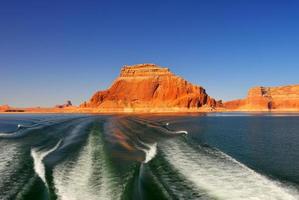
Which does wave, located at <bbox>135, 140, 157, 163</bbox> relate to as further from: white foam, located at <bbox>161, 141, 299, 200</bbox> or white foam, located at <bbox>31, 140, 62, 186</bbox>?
white foam, located at <bbox>31, 140, 62, 186</bbox>

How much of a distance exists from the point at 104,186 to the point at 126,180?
1701 millimetres

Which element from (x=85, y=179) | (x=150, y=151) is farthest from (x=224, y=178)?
(x=150, y=151)

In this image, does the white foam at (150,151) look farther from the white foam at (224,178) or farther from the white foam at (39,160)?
the white foam at (39,160)

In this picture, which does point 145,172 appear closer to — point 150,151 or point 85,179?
point 85,179

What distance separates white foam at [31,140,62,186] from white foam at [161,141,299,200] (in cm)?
852

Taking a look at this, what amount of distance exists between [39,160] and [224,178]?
1347 centimetres

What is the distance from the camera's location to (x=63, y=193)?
1541 cm

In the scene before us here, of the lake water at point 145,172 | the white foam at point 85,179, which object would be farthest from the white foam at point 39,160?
the white foam at point 85,179

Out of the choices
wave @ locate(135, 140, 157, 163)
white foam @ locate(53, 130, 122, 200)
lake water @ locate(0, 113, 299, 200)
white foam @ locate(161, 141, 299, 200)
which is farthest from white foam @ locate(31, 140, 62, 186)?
white foam @ locate(161, 141, 299, 200)

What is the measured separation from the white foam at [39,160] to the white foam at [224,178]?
8521 millimetres

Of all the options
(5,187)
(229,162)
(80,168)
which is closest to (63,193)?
(5,187)

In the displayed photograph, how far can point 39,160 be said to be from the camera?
24.0m

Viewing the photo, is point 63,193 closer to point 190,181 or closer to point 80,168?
point 80,168

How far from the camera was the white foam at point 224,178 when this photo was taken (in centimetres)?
1583
